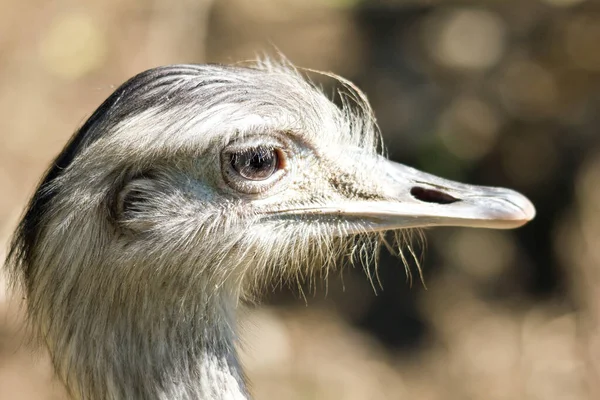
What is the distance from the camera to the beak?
234 cm

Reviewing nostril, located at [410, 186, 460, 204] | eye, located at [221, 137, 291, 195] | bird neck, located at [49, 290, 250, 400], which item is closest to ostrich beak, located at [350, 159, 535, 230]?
nostril, located at [410, 186, 460, 204]

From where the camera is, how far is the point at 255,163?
7.32 ft

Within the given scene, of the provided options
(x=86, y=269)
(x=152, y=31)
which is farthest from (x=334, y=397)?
(x=86, y=269)

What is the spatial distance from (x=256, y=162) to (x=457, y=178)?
Answer: 364cm

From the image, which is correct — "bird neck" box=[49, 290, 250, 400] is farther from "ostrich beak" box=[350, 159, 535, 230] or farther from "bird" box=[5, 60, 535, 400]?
"ostrich beak" box=[350, 159, 535, 230]

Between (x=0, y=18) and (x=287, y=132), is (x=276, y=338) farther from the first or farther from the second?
(x=287, y=132)

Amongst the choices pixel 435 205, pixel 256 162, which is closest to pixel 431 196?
pixel 435 205

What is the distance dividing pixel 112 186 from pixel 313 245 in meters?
0.56

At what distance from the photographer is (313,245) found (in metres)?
2.41

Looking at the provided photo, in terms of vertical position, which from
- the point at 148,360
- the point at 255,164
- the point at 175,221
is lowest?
the point at 148,360

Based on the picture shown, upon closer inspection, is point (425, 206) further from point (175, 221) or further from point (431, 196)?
point (175, 221)

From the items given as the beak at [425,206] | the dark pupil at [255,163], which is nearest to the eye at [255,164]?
the dark pupil at [255,163]

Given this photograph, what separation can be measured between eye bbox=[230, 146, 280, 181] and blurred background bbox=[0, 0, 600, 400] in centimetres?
303

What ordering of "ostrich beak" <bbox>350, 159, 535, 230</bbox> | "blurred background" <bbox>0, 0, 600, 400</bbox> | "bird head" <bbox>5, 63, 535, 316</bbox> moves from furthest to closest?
"blurred background" <bbox>0, 0, 600, 400</bbox> < "ostrich beak" <bbox>350, 159, 535, 230</bbox> < "bird head" <bbox>5, 63, 535, 316</bbox>
